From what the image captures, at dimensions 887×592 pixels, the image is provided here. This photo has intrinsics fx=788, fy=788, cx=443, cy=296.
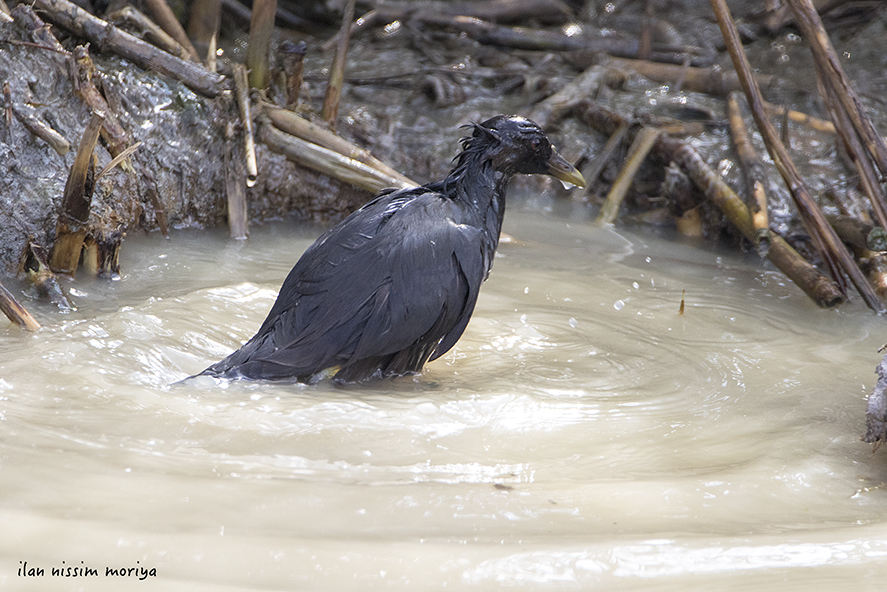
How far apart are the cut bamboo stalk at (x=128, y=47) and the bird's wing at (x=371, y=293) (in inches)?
88.4

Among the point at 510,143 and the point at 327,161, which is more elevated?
the point at 510,143

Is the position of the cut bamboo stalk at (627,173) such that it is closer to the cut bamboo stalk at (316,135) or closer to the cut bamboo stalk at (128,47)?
the cut bamboo stalk at (316,135)

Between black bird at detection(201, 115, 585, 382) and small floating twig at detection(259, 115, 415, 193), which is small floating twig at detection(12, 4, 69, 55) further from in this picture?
black bird at detection(201, 115, 585, 382)

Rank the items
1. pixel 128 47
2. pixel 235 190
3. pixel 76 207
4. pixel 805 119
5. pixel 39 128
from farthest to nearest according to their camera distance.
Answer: pixel 805 119 → pixel 235 190 → pixel 128 47 → pixel 39 128 → pixel 76 207

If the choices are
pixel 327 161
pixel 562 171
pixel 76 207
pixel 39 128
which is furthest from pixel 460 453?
pixel 327 161

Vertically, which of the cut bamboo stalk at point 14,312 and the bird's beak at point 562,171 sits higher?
the bird's beak at point 562,171

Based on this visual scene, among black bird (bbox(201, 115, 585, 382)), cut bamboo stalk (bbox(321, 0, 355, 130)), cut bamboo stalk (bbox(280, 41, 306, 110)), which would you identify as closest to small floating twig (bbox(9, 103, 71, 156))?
black bird (bbox(201, 115, 585, 382))

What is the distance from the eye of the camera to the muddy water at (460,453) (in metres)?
1.74

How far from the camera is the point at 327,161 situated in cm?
486

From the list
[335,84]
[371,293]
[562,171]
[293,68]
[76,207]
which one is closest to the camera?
[371,293]

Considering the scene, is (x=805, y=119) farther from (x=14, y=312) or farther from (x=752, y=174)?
(x=14, y=312)

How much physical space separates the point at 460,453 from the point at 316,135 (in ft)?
9.89

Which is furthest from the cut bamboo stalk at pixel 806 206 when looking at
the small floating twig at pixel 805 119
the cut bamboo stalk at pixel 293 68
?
the cut bamboo stalk at pixel 293 68

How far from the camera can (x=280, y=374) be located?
2.94m
